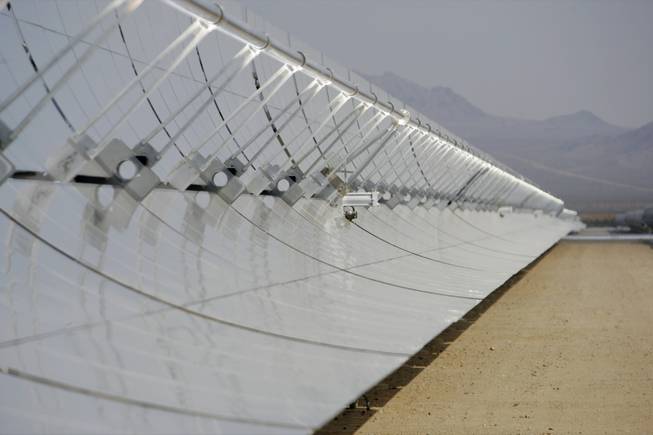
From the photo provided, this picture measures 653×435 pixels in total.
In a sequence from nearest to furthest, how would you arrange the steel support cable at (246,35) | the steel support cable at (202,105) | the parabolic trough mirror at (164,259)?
the parabolic trough mirror at (164,259)
the steel support cable at (246,35)
the steel support cable at (202,105)

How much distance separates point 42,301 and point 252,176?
735 centimetres

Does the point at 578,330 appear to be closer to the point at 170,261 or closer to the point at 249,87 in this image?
the point at 249,87

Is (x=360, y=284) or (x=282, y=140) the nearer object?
(x=360, y=284)

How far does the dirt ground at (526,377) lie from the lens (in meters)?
9.26

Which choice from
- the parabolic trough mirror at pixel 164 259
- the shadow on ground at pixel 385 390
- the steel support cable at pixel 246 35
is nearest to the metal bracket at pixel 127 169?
the parabolic trough mirror at pixel 164 259

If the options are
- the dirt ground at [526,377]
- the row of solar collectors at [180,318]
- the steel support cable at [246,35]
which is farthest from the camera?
the dirt ground at [526,377]

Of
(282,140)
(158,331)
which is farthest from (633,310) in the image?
(158,331)

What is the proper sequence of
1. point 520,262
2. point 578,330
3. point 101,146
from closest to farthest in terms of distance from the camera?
point 101,146 → point 578,330 → point 520,262

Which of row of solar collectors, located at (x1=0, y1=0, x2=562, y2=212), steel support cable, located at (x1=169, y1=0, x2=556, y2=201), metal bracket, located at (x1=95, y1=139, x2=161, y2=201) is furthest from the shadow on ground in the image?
steel support cable, located at (x1=169, y1=0, x2=556, y2=201)

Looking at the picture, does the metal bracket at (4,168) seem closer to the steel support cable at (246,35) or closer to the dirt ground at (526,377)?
the steel support cable at (246,35)

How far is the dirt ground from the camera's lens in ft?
30.4

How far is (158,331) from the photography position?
6.46m

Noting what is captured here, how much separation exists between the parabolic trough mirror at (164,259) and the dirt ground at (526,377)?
2.95 ft

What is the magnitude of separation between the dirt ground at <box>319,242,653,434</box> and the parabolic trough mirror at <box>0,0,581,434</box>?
90 centimetres
